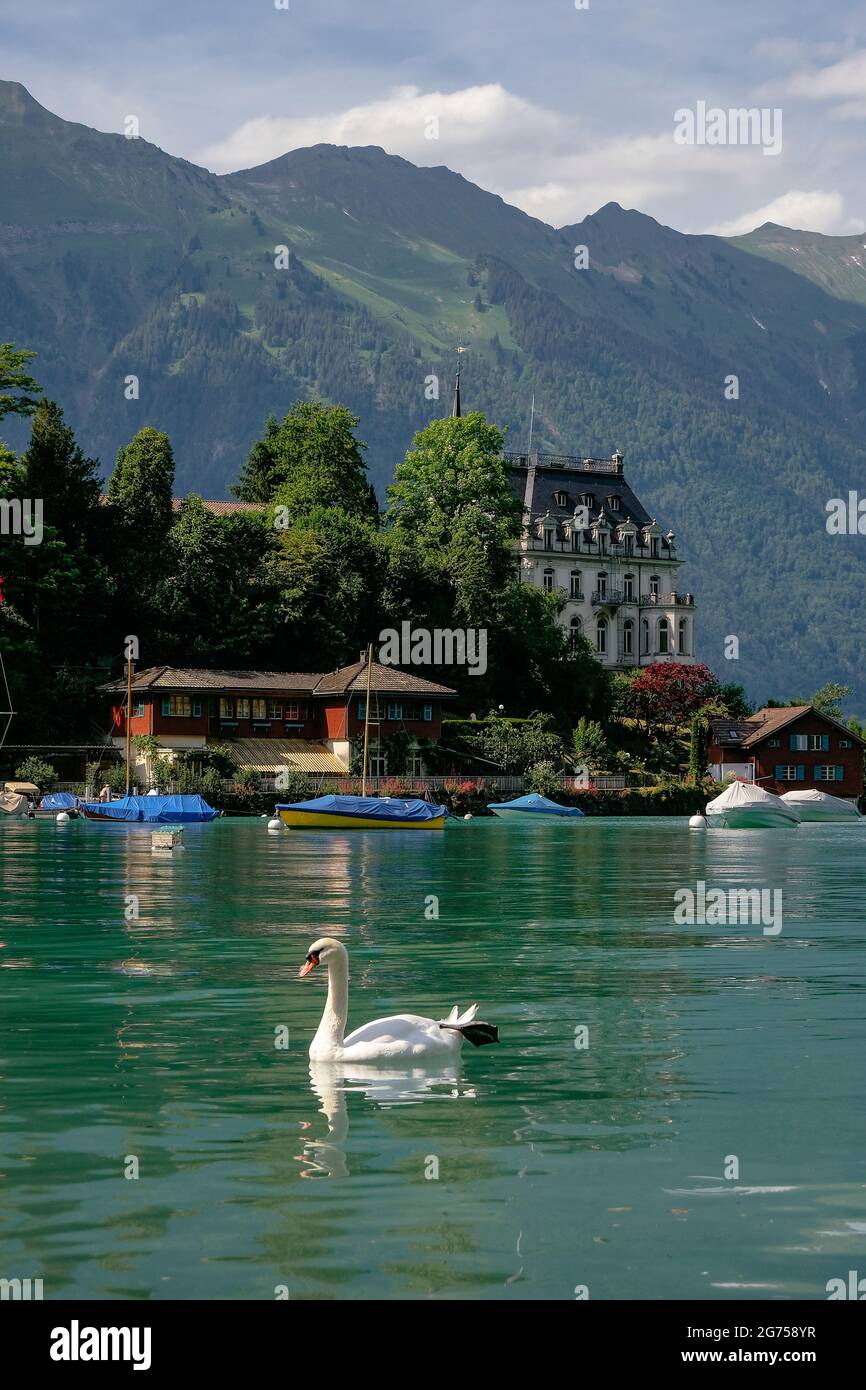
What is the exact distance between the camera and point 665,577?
176m

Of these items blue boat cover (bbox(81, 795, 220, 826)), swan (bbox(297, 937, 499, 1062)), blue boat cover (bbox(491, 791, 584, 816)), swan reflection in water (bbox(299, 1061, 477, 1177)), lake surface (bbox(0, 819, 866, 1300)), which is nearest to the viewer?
lake surface (bbox(0, 819, 866, 1300))

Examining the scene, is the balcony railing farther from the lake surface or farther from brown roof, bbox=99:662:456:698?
the lake surface

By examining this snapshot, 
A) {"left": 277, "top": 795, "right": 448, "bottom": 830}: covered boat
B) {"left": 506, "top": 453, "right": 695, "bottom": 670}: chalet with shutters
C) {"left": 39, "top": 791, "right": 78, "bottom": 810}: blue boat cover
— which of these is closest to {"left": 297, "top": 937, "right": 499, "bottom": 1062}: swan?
{"left": 277, "top": 795, "right": 448, "bottom": 830}: covered boat

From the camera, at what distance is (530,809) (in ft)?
351

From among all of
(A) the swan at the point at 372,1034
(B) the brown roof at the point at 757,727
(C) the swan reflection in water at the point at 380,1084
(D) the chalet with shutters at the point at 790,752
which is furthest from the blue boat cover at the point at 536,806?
(C) the swan reflection in water at the point at 380,1084

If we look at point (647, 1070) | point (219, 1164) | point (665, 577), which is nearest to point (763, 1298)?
point (219, 1164)

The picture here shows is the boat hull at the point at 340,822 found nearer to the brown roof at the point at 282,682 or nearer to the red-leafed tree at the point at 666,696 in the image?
the brown roof at the point at 282,682

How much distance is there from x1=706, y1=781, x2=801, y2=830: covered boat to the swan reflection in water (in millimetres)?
88831

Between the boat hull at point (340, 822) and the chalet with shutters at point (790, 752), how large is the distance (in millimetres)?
47491

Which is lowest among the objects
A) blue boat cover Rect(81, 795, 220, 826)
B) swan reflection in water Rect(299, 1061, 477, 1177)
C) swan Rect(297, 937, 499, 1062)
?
blue boat cover Rect(81, 795, 220, 826)

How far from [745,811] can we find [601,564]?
68.4 meters

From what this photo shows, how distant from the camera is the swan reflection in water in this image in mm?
15977

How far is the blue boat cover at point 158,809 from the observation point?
3477 inches
